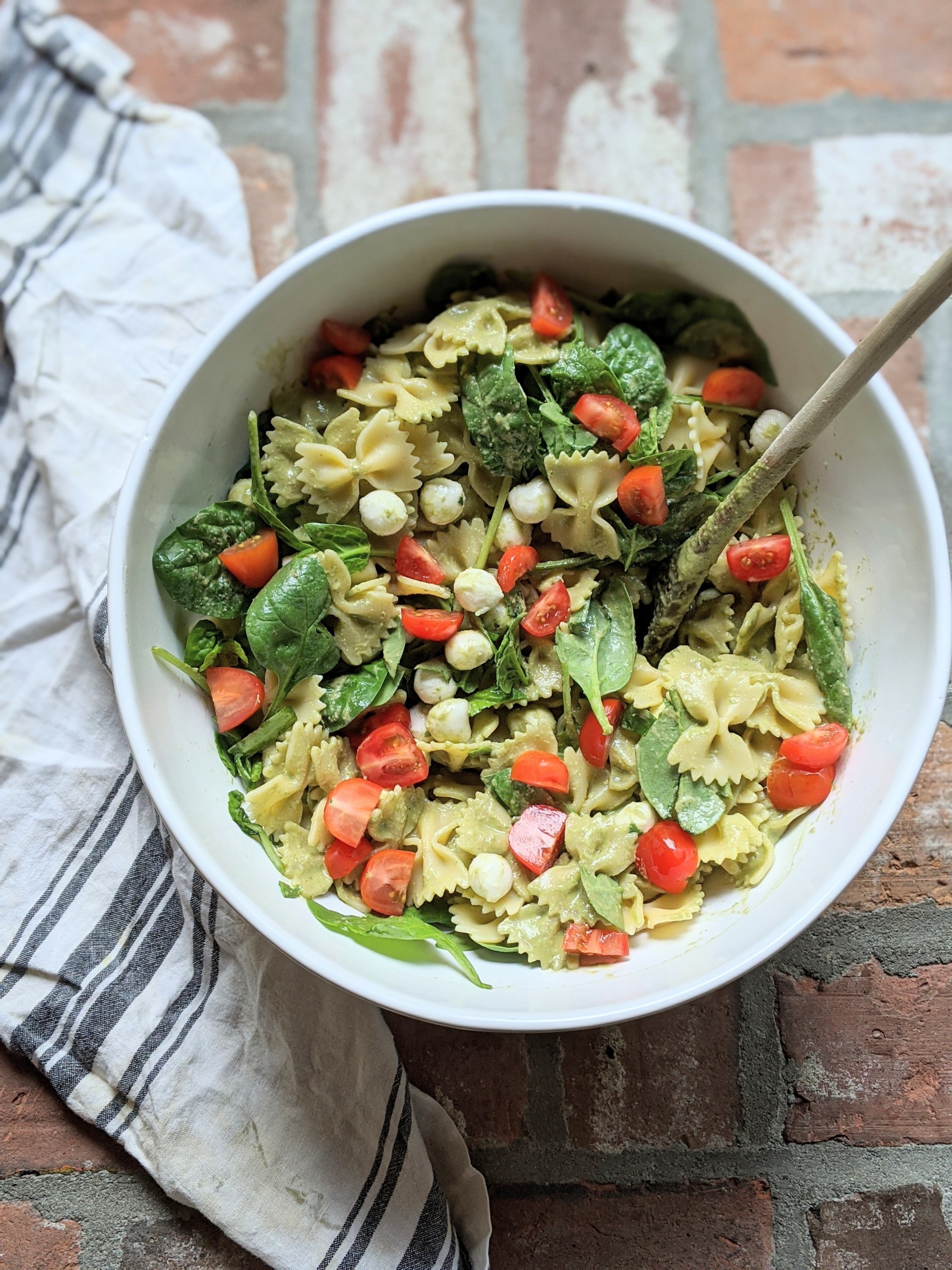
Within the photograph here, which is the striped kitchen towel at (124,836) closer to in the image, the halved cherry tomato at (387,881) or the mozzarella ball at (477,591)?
the halved cherry tomato at (387,881)

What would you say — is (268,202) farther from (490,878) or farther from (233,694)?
(490,878)

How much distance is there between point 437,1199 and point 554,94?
100 inches

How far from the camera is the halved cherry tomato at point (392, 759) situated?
1960 mm

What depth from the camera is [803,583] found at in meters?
1.96

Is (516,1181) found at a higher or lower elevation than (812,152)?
lower

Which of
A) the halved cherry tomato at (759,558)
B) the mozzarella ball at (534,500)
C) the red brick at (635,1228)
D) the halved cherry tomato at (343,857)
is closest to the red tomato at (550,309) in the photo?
the mozzarella ball at (534,500)

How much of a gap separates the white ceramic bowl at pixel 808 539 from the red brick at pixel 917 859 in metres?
0.46

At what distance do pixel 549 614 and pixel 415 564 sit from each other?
0.89 ft

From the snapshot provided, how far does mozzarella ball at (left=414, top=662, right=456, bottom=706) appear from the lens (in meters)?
2.00

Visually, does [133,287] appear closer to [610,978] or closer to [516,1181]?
[610,978]

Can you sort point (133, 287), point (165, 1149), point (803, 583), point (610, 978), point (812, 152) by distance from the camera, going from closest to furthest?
point (610, 978) → point (803, 583) → point (165, 1149) → point (133, 287) → point (812, 152)

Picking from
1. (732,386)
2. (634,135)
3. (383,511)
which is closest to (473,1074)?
(383,511)

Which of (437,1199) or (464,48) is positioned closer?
(437,1199)

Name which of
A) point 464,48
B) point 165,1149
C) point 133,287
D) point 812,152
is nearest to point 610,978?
point 165,1149
